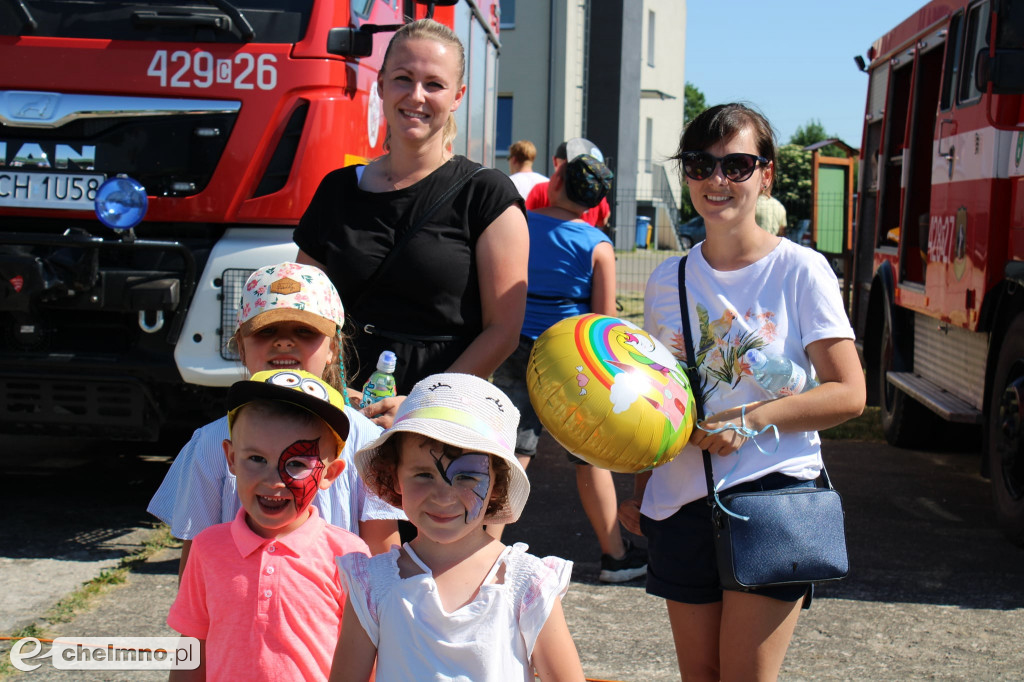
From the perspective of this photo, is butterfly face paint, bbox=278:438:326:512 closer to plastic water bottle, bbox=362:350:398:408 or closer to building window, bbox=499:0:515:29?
plastic water bottle, bbox=362:350:398:408

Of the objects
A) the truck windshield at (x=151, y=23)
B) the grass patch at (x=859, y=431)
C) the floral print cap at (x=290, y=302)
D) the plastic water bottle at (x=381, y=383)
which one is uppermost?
the truck windshield at (x=151, y=23)

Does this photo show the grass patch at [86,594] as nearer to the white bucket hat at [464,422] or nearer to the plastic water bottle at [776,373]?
the white bucket hat at [464,422]

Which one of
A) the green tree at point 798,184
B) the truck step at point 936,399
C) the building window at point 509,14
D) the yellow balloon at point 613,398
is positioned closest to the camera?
the yellow balloon at point 613,398

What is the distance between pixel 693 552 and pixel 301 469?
1005mm

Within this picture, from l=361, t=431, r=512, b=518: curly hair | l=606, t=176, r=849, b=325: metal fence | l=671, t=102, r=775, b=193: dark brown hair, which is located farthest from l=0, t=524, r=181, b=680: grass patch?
l=606, t=176, r=849, b=325: metal fence

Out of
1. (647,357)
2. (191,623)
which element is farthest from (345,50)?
(191,623)

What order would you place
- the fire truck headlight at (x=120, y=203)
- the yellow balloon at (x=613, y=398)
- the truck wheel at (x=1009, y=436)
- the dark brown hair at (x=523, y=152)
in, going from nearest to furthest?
the yellow balloon at (x=613, y=398) → the fire truck headlight at (x=120, y=203) → the truck wheel at (x=1009, y=436) → the dark brown hair at (x=523, y=152)

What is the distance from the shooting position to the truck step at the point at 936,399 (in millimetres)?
6062

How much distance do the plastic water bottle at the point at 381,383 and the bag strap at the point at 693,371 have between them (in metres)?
0.74

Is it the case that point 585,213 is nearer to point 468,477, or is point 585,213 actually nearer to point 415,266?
point 415,266

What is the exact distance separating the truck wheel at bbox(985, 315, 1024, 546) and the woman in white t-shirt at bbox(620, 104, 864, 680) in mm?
3068

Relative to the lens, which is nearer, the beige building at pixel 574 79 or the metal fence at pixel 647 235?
the metal fence at pixel 647 235

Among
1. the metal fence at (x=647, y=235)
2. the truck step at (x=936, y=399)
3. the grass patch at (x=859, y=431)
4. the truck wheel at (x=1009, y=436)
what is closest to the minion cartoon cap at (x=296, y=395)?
the truck wheel at (x=1009, y=436)

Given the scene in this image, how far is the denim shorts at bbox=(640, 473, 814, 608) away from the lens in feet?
8.46
